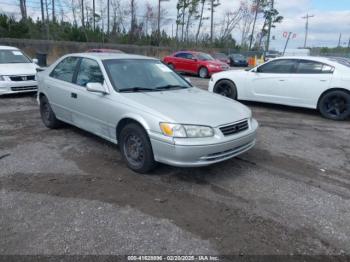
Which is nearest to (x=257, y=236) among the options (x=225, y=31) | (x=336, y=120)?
(x=336, y=120)

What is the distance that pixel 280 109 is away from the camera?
28.4 ft

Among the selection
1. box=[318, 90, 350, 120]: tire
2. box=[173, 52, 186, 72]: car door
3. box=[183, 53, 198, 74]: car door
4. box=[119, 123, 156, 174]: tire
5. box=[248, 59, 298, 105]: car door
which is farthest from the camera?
box=[173, 52, 186, 72]: car door

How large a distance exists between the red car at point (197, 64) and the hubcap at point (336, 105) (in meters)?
9.67

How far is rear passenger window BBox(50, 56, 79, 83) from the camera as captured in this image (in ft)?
16.8

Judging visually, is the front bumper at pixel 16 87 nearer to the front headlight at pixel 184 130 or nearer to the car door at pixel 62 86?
the car door at pixel 62 86

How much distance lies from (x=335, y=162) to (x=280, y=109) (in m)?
4.06

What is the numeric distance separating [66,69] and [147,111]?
2.34 metres

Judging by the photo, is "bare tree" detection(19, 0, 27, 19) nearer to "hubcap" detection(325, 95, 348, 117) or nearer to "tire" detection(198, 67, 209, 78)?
"tire" detection(198, 67, 209, 78)

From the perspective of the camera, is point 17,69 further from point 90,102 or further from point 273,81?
point 273,81

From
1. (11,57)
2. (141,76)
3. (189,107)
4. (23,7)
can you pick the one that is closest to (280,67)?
(141,76)

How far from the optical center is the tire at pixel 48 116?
18.9ft

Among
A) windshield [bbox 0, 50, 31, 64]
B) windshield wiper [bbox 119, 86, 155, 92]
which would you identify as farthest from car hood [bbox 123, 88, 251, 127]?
windshield [bbox 0, 50, 31, 64]

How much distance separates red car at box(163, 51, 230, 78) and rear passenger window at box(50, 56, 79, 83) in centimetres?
1160

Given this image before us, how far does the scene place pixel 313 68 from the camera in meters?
7.68
